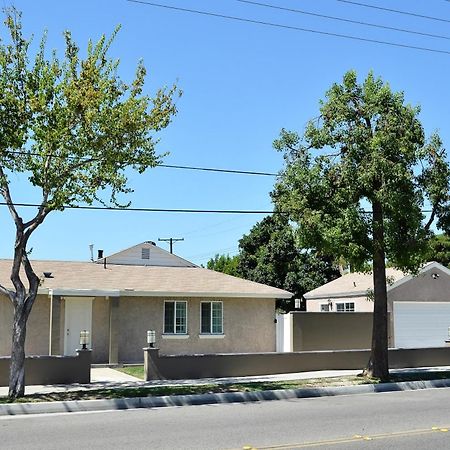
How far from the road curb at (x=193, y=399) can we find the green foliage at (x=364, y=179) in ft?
11.0

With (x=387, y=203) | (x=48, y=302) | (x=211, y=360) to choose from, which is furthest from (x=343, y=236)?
(x=48, y=302)

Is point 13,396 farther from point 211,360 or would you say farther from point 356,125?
point 356,125

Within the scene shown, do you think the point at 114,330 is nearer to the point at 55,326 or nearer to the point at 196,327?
the point at 55,326

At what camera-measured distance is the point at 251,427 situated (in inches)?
439

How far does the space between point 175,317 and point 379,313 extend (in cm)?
845

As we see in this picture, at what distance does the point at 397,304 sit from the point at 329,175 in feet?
38.9

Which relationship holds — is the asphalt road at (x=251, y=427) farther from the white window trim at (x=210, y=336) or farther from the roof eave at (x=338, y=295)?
the roof eave at (x=338, y=295)

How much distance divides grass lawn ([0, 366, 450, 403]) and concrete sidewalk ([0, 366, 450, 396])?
803mm

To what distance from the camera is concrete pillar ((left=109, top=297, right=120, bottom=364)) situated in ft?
74.2

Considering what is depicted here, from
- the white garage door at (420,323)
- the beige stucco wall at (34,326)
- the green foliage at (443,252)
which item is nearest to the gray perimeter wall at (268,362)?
the white garage door at (420,323)

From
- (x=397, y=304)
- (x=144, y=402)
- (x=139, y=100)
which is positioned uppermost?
(x=139, y=100)

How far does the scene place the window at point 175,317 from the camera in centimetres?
2434

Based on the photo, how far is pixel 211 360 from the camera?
1973 cm

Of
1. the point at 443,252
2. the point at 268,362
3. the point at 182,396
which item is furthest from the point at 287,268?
the point at 182,396
